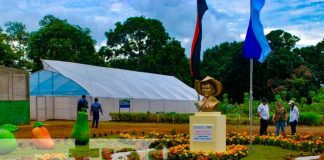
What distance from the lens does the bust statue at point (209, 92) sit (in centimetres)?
1554

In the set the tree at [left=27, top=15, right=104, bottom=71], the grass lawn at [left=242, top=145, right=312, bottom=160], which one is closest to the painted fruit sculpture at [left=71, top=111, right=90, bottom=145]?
the grass lawn at [left=242, top=145, right=312, bottom=160]

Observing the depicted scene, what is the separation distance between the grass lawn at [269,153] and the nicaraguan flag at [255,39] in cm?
288

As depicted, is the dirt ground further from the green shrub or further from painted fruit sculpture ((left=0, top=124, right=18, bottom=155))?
painted fruit sculpture ((left=0, top=124, right=18, bottom=155))

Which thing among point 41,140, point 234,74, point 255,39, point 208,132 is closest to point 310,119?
point 255,39

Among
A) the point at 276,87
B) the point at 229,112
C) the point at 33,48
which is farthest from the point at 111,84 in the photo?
the point at 276,87

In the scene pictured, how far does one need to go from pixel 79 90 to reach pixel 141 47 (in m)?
33.5

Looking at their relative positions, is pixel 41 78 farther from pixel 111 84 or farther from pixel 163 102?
pixel 163 102

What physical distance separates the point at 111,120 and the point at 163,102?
727 cm

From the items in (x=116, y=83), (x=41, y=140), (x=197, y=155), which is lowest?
(x=197, y=155)

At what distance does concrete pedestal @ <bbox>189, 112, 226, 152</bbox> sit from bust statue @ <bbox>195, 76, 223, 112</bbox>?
195 mm

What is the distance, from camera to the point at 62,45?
203 feet

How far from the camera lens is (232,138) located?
20.1m

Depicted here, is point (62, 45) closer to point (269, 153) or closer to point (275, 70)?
point (275, 70)

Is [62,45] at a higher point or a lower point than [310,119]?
higher
